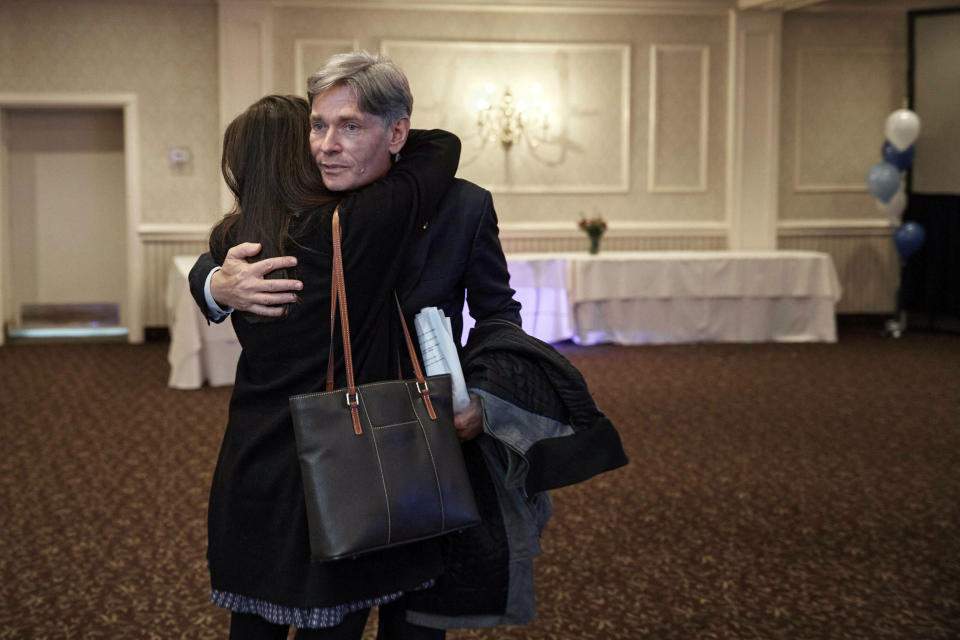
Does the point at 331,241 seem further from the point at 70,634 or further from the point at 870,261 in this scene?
the point at 870,261

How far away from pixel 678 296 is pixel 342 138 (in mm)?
7724

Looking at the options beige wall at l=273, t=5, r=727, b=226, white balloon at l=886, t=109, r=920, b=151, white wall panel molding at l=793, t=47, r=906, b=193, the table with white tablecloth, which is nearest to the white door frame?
the table with white tablecloth

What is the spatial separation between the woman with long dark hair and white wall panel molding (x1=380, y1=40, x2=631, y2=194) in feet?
26.7

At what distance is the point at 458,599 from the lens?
1647 millimetres

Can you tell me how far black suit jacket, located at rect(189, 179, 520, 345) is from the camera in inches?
64.6

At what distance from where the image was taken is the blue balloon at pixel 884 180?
9.54 metres

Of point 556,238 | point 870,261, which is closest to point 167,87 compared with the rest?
point 556,238

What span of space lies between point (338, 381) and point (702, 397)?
5.31 metres

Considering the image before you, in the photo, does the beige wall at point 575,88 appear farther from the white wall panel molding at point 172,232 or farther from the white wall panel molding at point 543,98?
the white wall panel molding at point 172,232

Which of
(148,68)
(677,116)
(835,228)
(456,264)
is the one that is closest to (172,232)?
(148,68)

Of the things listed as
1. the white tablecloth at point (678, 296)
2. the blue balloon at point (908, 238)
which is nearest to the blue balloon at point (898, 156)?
the blue balloon at point (908, 238)

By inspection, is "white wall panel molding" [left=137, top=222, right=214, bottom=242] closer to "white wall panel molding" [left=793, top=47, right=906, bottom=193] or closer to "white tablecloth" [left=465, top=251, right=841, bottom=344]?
"white tablecloth" [left=465, top=251, right=841, bottom=344]

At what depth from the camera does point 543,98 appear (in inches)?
385

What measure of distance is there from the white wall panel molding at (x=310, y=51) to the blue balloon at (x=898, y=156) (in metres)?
5.04
